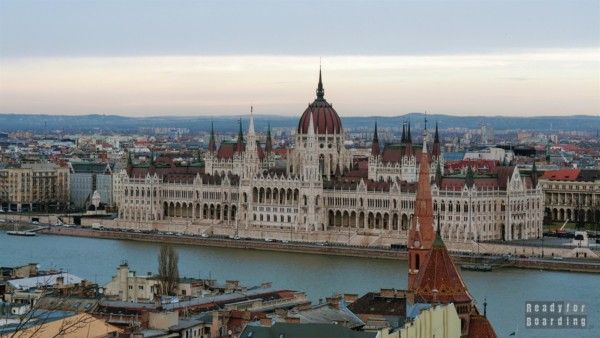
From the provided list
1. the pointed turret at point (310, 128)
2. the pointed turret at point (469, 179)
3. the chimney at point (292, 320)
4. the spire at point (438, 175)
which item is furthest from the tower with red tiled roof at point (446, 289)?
the pointed turret at point (310, 128)

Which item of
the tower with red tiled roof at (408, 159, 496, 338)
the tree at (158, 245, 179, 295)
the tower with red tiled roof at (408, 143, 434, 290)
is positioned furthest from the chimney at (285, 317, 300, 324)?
the tree at (158, 245, 179, 295)

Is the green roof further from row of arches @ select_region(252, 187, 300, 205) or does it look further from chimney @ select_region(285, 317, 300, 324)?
row of arches @ select_region(252, 187, 300, 205)

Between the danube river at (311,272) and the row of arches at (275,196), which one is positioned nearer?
the danube river at (311,272)

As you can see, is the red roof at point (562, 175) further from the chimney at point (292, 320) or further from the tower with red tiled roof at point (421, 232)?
the chimney at point (292, 320)

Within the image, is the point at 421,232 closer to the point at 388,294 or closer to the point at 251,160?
the point at 388,294

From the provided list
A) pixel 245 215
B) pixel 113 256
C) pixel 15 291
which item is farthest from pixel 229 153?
pixel 15 291

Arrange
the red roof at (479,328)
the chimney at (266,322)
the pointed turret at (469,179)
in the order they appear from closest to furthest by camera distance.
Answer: the chimney at (266,322) → the red roof at (479,328) → the pointed turret at (469,179)

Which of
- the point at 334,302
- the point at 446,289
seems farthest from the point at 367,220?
the point at 446,289
